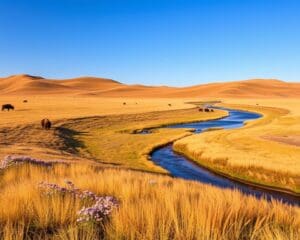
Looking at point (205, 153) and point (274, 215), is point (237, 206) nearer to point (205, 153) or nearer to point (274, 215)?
→ point (274, 215)

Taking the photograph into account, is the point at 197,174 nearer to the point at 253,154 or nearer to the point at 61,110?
the point at 253,154

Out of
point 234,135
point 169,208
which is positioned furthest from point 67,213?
point 234,135

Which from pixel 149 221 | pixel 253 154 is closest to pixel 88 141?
pixel 253 154

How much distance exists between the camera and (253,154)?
30.9 metres

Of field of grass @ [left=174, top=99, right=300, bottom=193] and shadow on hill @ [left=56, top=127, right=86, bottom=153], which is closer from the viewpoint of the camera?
field of grass @ [left=174, top=99, right=300, bottom=193]

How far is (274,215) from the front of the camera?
6383mm

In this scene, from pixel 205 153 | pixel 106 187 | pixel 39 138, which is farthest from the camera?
pixel 39 138

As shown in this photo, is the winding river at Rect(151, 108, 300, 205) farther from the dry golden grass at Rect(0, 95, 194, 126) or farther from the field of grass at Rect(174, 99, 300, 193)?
the dry golden grass at Rect(0, 95, 194, 126)

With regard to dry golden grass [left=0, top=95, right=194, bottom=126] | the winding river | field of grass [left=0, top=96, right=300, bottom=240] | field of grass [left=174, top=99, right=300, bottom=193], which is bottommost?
the winding river

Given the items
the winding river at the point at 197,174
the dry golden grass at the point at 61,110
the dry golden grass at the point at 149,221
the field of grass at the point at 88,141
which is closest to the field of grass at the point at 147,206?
the dry golden grass at the point at 149,221

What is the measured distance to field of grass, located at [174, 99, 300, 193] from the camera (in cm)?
2474

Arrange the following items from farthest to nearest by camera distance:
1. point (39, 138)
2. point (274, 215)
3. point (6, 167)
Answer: point (39, 138)
point (6, 167)
point (274, 215)

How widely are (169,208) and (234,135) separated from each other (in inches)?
1489

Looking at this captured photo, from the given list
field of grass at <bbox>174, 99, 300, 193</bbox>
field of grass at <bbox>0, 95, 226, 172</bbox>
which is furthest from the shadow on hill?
field of grass at <bbox>174, 99, 300, 193</bbox>
